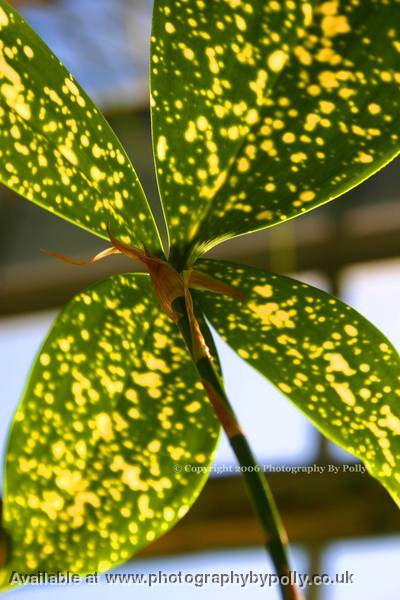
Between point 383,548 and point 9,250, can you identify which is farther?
point 9,250

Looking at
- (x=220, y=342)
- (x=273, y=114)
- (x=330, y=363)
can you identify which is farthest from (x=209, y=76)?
(x=220, y=342)

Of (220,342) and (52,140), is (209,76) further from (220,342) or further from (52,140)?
(220,342)

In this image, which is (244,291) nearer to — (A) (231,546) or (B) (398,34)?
(B) (398,34)

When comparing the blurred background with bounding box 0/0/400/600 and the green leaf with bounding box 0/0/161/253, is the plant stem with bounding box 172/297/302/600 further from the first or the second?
the blurred background with bounding box 0/0/400/600

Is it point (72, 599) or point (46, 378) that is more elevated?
point (46, 378)

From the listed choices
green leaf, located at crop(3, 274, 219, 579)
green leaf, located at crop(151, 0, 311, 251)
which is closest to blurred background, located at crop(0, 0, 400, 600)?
green leaf, located at crop(3, 274, 219, 579)

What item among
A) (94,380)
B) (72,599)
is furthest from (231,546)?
(94,380)

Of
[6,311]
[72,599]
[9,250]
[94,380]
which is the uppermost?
[9,250]
